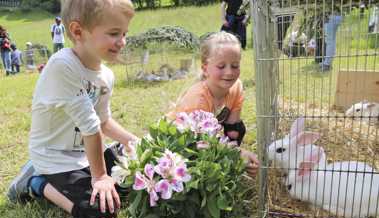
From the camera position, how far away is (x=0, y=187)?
2346 mm

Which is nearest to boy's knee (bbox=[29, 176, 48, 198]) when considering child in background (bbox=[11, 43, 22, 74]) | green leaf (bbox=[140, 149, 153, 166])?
green leaf (bbox=[140, 149, 153, 166])

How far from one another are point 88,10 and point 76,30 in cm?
11

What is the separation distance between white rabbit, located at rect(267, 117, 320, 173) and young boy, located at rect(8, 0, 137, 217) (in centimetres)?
79

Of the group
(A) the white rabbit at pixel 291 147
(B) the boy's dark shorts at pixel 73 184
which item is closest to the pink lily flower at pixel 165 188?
(B) the boy's dark shorts at pixel 73 184

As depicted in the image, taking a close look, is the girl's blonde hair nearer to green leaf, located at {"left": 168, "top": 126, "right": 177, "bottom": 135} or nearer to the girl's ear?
the girl's ear

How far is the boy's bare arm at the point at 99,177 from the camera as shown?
5.35 ft

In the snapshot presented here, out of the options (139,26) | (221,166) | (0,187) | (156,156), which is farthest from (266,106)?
(139,26)

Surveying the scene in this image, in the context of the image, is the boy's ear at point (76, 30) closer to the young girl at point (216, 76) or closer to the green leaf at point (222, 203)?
the young girl at point (216, 76)

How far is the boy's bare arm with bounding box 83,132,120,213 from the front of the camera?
1.63 metres

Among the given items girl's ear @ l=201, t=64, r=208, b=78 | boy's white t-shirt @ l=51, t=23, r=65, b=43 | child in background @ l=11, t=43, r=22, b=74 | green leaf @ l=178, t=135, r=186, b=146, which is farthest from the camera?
boy's white t-shirt @ l=51, t=23, r=65, b=43

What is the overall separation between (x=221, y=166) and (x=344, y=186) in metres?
0.57

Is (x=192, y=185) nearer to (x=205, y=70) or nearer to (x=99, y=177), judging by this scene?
(x=99, y=177)

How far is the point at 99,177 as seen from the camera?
1.74 metres

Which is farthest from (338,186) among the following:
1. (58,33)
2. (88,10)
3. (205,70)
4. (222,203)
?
(58,33)
